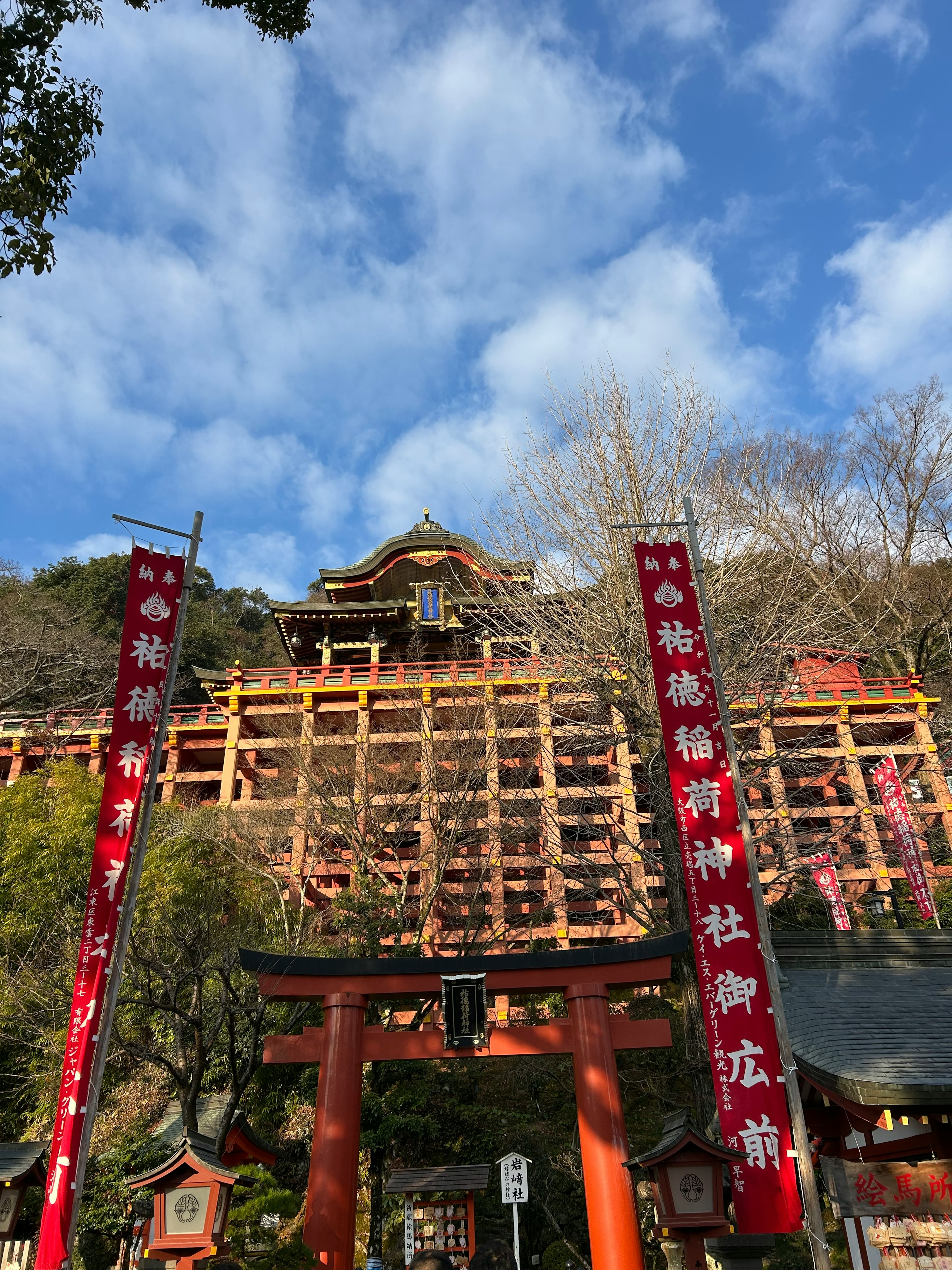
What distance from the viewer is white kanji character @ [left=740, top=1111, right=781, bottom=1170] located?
220 inches

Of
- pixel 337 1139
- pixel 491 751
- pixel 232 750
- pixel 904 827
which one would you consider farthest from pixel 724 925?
pixel 232 750

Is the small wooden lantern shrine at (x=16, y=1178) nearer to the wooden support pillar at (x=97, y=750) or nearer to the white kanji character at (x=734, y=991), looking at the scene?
the white kanji character at (x=734, y=991)

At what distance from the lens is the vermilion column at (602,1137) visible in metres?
6.68

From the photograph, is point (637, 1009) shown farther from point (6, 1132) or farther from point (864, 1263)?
point (6, 1132)

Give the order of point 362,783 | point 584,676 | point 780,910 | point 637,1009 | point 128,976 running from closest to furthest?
point 128,976 < point 584,676 < point 637,1009 < point 362,783 < point 780,910

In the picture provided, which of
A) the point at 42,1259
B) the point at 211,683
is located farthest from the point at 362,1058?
the point at 211,683

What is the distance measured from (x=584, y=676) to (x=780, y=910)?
9258 mm

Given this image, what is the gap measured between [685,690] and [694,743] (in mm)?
459

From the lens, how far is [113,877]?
650 centimetres

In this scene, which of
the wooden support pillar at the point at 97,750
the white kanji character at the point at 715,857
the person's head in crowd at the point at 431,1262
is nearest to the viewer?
the person's head in crowd at the point at 431,1262

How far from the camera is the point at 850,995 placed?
8078 millimetres

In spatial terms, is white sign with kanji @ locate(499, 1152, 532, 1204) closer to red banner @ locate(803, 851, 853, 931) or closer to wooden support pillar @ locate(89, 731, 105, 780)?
red banner @ locate(803, 851, 853, 931)

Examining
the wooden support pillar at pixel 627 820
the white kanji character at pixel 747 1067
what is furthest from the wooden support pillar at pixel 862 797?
the white kanji character at pixel 747 1067

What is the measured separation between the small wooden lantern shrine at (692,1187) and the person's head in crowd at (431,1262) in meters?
1.58
